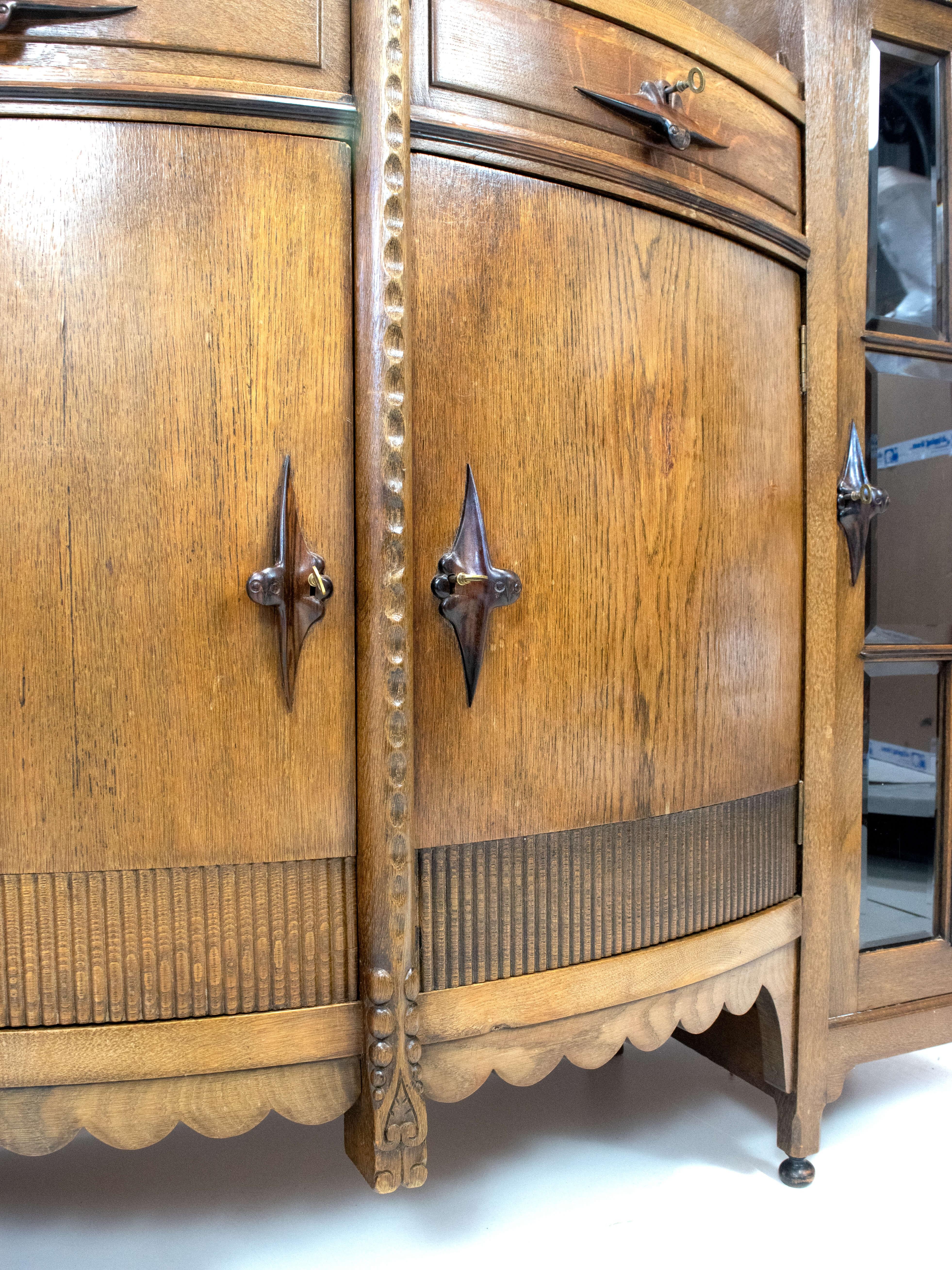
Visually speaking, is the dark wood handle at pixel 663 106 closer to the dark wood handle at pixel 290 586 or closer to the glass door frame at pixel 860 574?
the glass door frame at pixel 860 574

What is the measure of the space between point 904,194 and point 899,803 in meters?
0.66

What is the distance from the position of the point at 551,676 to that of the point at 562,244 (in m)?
0.33

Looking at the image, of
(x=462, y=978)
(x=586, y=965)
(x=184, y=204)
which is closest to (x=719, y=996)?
(x=586, y=965)

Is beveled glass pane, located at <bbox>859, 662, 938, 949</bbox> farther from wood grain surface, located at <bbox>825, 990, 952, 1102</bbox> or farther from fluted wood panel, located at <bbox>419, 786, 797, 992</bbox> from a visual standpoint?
fluted wood panel, located at <bbox>419, 786, 797, 992</bbox>

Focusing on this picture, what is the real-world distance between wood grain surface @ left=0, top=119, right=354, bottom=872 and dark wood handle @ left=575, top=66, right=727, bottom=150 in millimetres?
235

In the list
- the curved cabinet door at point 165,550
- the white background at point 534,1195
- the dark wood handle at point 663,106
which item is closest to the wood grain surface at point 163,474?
the curved cabinet door at point 165,550

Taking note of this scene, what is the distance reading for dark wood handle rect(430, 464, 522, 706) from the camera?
27.1 inches

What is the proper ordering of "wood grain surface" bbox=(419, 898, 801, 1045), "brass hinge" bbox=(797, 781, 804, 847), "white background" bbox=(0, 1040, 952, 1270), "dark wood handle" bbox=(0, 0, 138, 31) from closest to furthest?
1. "dark wood handle" bbox=(0, 0, 138, 31)
2. "wood grain surface" bbox=(419, 898, 801, 1045)
3. "white background" bbox=(0, 1040, 952, 1270)
4. "brass hinge" bbox=(797, 781, 804, 847)

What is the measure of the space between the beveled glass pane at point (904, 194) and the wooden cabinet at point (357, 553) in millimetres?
265

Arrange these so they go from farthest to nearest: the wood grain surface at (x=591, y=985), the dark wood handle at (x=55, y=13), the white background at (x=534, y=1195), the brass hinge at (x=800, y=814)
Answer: the brass hinge at (x=800, y=814)
the white background at (x=534, y=1195)
the wood grain surface at (x=591, y=985)
the dark wood handle at (x=55, y=13)

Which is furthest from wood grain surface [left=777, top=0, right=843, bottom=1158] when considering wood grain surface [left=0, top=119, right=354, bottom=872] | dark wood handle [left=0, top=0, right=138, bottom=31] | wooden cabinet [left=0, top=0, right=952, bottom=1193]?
dark wood handle [left=0, top=0, right=138, bottom=31]

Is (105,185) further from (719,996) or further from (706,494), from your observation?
(719,996)

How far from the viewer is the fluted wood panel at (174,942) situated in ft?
2.11

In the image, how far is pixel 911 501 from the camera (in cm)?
103
